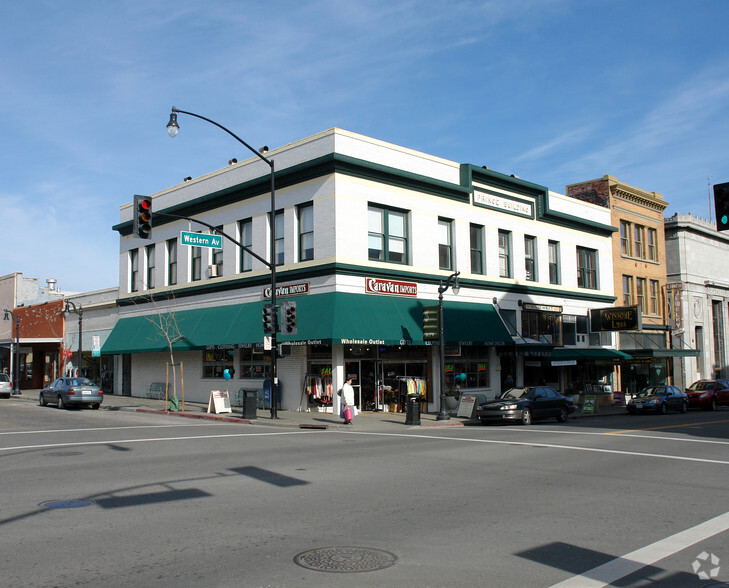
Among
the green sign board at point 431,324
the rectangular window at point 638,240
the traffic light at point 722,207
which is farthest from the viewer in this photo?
the rectangular window at point 638,240

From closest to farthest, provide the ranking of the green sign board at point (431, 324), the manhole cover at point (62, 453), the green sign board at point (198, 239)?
the manhole cover at point (62, 453) → the green sign board at point (198, 239) → the green sign board at point (431, 324)

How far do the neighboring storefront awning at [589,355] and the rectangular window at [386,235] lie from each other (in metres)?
11.6

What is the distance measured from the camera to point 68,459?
14.1 meters

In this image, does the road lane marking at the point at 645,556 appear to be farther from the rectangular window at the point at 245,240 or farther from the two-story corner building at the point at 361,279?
the rectangular window at the point at 245,240

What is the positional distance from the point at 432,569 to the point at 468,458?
8.14 metres

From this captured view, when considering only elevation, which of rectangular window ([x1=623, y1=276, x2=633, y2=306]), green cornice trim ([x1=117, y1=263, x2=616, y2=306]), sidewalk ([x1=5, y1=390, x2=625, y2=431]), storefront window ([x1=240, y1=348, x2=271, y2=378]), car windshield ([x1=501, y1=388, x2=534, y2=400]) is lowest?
sidewalk ([x1=5, y1=390, x2=625, y2=431])

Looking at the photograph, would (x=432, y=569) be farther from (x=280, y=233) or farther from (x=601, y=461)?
(x=280, y=233)

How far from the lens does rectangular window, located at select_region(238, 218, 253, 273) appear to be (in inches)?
1275

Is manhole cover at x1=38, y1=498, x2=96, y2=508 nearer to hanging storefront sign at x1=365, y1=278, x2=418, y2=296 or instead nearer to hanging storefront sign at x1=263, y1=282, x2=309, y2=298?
hanging storefront sign at x1=263, y1=282, x2=309, y2=298

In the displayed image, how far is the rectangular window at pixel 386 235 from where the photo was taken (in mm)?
29547

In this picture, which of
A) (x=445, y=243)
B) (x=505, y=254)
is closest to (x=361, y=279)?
(x=445, y=243)

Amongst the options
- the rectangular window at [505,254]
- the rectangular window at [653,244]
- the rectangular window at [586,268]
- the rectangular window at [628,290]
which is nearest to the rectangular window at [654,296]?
the rectangular window at [653,244]

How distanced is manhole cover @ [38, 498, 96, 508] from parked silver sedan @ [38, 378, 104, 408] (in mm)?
23346

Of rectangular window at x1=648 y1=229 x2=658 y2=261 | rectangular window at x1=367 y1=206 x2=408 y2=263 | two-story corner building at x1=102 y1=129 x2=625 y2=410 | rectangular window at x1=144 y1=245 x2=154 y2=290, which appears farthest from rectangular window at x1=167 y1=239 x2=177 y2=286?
rectangular window at x1=648 y1=229 x2=658 y2=261
